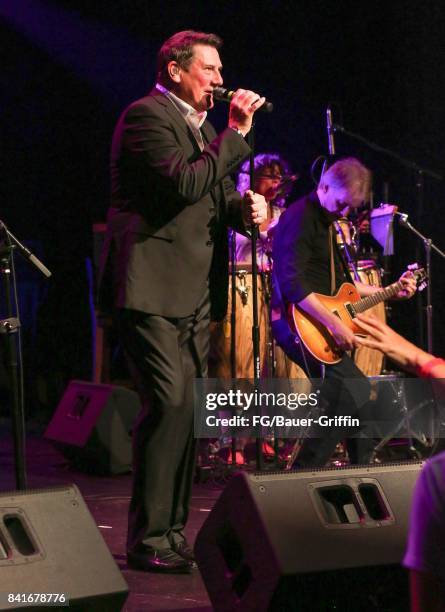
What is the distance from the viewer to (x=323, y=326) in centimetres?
541

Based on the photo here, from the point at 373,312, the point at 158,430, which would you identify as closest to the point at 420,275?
the point at 373,312

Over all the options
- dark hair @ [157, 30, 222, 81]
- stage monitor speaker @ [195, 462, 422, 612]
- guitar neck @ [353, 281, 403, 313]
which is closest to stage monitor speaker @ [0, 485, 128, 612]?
stage monitor speaker @ [195, 462, 422, 612]

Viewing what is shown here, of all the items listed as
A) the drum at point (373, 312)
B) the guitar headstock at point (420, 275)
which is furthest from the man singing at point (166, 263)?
the drum at point (373, 312)

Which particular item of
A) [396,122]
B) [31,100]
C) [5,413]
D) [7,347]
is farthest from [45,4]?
[7,347]

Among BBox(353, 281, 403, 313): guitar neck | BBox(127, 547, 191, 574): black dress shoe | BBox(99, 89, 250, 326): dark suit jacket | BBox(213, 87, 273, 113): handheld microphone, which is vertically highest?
BBox(213, 87, 273, 113): handheld microphone

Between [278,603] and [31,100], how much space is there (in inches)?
262

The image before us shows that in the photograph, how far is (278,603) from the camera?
102 inches

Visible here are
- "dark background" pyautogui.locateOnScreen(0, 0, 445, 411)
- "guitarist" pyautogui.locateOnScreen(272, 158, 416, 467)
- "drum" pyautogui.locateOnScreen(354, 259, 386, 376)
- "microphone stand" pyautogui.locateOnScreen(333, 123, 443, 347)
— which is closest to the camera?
"guitarist" pyautogui.locateOnScreen(272, 158, 416, 467)

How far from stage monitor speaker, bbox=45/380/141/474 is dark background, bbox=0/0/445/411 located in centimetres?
245

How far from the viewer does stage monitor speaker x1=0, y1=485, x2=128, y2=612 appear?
252 centimetres

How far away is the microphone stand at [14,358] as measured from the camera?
389 cm

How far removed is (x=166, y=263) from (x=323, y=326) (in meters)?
1.86

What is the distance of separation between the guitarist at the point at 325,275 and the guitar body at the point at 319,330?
0.04 m

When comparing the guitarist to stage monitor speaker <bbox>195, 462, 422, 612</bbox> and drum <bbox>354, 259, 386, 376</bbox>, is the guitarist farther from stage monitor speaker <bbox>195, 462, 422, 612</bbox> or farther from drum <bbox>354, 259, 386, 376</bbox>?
stage monitor speaker <bbox>195, 462, 422, 612</bbox>
